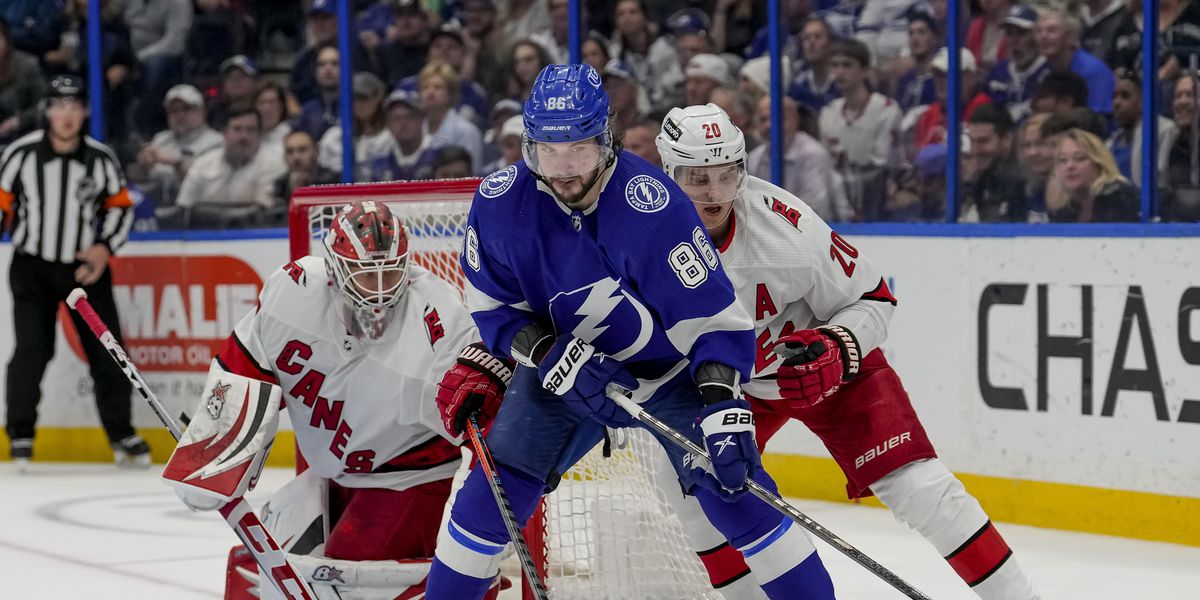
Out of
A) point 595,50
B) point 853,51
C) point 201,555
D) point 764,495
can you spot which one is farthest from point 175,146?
point 764,495

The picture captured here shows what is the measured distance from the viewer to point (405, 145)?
619cm

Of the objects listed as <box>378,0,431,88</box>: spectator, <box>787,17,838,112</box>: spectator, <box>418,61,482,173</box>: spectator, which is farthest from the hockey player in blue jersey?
<box>378,0,431,88</box>: spectator

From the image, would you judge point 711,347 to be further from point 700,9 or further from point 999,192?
point 700,9

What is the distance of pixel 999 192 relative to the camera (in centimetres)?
488

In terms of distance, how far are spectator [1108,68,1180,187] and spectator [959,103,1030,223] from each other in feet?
1.08

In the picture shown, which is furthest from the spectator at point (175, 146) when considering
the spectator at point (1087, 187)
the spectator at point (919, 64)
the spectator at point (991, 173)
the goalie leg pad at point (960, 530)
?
the goalie leg pad at point (960, 530)

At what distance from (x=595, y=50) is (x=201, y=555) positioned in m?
2.34

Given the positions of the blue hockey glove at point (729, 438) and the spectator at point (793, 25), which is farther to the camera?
the spectator at point (793, 25)

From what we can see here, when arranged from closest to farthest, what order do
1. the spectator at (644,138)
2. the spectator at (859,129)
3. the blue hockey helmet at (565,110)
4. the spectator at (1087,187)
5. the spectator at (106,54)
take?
the blue hockey helmet at (565,110) < the spectator at (1087,187) < the spectator at (859,129) < the spectator at (644,138) < the spectator at (106,54)

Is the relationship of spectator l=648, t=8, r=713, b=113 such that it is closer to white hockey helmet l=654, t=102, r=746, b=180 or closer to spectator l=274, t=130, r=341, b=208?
spectator l=274, t=130, r=341, b=208

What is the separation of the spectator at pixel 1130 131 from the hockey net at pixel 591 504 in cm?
172

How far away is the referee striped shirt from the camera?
19.6 feet

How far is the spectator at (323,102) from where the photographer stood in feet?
20.6

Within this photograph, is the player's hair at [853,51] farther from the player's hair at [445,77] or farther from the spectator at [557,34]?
the player's hair at [445,77]
